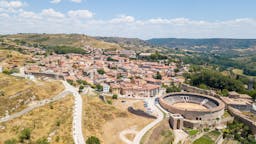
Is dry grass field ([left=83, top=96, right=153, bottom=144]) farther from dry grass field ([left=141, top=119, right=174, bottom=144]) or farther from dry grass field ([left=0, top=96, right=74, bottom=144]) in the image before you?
dry grass field ([left=0, top=96, right=74, bottom=144])

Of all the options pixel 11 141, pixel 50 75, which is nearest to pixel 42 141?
pixel 11 141

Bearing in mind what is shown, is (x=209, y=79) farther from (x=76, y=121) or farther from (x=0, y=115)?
(x=0, y=115)

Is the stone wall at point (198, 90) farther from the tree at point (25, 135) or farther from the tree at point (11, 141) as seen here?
the tree at point (11, 141)

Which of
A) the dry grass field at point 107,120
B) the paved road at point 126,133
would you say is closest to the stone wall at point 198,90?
the dry grass field at point 107,120

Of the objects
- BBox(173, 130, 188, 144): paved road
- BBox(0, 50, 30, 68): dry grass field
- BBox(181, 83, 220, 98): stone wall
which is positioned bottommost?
BBox(173, 130, 188, 144): paved road

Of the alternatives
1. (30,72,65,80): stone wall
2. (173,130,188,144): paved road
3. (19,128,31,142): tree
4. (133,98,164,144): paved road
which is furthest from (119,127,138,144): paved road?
(30,72,65,80): stone wall

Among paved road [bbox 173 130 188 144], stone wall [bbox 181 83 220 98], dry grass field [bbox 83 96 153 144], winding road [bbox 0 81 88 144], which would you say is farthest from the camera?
stone wall [bbox 181 83 220 98]

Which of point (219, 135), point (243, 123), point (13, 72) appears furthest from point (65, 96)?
point (243, 123)
